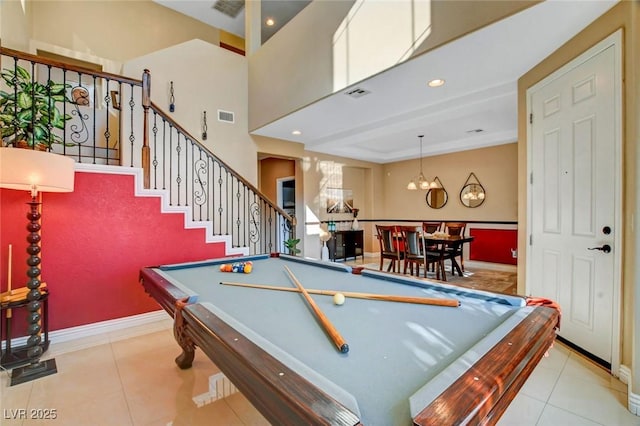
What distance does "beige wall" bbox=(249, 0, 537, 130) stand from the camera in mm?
2369

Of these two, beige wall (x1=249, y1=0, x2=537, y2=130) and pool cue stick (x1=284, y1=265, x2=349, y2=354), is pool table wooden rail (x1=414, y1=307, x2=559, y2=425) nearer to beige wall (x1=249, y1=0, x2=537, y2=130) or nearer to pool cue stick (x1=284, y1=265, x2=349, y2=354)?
pool cue stick (x1=284, y1=265, x2=349, y2=354)

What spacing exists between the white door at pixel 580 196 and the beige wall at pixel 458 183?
12.0 ft

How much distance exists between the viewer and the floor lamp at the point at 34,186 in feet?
7.06

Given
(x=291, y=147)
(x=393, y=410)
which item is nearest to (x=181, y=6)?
(x=291, y=147)

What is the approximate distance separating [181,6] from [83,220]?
17.0ft

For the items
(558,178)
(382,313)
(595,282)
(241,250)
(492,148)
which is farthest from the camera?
(492,148)

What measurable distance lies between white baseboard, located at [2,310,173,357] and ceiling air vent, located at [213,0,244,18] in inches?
234

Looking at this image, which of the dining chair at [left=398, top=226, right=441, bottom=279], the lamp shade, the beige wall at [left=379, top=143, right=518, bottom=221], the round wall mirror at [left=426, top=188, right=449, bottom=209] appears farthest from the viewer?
the round wall mirror at [left=426, top=188, right=449, bottom=209]

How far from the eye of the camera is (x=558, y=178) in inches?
105

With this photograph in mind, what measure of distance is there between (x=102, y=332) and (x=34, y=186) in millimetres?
1574

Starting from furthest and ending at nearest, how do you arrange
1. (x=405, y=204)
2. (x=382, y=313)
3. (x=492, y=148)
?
(x=405, y=204) → (x=492, y=148) → (x=382, y=313)

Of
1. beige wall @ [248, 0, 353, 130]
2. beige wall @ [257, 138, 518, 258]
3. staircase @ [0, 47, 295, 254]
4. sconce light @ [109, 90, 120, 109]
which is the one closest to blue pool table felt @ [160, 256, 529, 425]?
staircase @ [0, 47, 295, 254]

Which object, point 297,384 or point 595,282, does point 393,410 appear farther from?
point 595,282

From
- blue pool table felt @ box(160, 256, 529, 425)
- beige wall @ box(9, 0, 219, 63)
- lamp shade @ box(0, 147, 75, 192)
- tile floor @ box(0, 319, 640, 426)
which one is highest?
beige wall @ box(9, 0, 219, 63)
